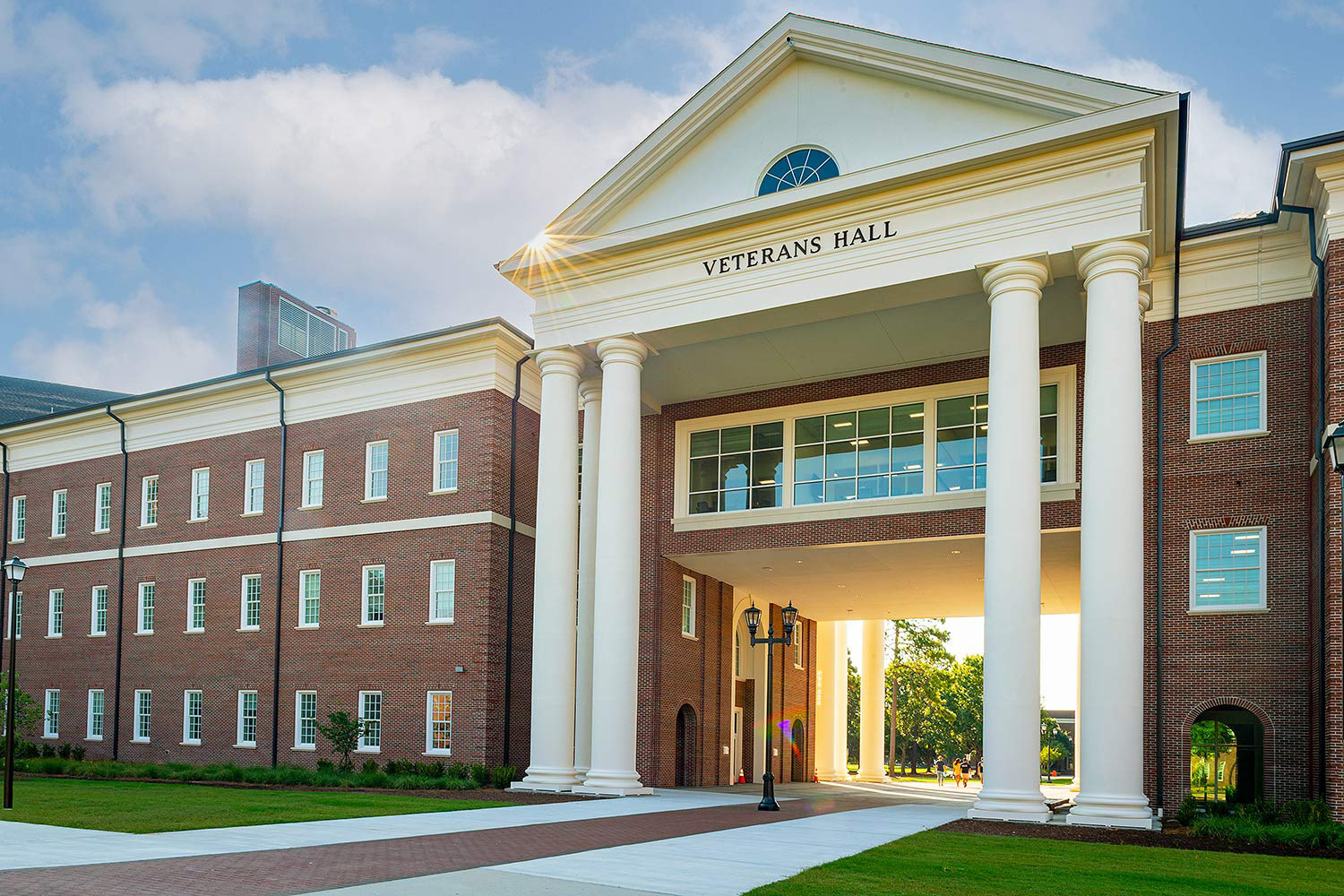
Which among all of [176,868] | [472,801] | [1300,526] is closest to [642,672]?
[472,801]

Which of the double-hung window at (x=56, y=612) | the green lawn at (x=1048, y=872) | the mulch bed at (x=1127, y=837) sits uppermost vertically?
the double-hung window at (x=56, y=612)

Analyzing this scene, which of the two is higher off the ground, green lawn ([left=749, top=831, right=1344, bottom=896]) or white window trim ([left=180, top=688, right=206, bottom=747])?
green lawn ([left=749, top=831, right=1344, bottom=896])

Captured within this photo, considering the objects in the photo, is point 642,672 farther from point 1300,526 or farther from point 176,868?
point 176,868

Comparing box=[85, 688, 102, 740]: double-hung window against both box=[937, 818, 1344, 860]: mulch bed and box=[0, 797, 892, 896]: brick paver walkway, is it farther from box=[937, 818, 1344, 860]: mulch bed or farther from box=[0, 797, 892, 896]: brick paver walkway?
box=[937, 818, 1344, 860]: mulch bed

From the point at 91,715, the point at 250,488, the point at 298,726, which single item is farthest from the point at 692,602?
the point at 91,715

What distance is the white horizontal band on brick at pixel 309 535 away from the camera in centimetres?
3234

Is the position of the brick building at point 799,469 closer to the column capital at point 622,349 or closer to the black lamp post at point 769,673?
the column capital at point 622,349

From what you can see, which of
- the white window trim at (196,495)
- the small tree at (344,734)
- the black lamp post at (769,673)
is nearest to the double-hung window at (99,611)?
the white window trim at (196,495)

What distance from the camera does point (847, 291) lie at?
78.7ft

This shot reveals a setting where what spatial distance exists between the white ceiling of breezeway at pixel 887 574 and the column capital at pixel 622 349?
6.75 m

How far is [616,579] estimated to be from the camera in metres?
26.3

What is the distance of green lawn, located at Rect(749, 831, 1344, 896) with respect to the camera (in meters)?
11.8

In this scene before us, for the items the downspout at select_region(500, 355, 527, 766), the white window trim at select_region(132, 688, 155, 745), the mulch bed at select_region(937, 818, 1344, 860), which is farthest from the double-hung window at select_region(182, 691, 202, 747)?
the mulch bed at select_region(937, 818, 1344, 860)

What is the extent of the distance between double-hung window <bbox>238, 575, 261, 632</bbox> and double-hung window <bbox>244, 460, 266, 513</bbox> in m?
2.30
